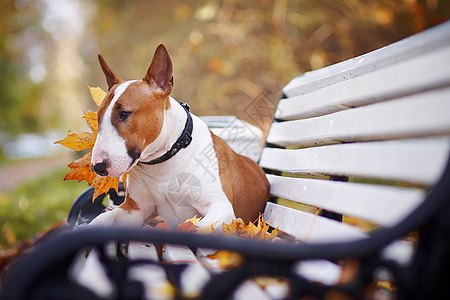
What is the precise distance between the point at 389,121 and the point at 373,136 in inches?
3.9

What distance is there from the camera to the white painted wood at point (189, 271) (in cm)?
94

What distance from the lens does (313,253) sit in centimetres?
82

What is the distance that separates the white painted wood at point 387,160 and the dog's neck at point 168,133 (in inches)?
21.7

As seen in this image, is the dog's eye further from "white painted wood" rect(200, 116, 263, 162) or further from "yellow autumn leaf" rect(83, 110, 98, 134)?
"white painted wood" rect(200, 116, 263, 162)

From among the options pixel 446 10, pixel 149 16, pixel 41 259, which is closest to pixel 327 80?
pixel 41 259

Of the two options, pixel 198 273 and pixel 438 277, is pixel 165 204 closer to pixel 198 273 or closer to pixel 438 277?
pixel 198 273

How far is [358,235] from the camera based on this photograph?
3.66ft

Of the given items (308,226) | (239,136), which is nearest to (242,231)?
(308,226)

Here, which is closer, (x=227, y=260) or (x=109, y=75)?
(x=227, y=260)

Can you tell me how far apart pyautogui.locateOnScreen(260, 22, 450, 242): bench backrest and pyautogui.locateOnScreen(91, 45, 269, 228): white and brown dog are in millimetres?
265

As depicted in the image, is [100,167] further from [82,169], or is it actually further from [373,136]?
[373,136]

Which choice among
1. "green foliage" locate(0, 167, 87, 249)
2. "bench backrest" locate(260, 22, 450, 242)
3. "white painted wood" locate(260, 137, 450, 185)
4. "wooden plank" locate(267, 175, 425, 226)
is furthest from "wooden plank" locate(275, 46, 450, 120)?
"green foliage" locate(0, 167, 87, 249)

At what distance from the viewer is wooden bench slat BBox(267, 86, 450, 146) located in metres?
0.91

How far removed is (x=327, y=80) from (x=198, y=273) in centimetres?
102
